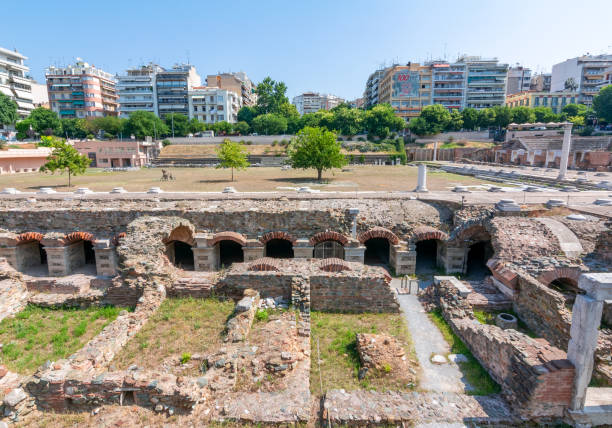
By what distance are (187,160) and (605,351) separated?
62.2m

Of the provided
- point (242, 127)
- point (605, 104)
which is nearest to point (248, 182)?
point (242, 127)

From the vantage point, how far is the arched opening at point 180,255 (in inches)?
608

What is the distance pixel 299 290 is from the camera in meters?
10.7

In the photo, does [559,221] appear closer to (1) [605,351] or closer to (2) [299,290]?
(1) [605,351]

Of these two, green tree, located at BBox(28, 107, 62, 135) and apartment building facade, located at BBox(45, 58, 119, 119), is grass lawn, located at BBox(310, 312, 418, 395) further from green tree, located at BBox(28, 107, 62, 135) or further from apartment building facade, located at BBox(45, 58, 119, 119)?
apartment building facade, located at BBox(45, 58, 119, 119)

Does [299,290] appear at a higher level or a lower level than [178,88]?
lower

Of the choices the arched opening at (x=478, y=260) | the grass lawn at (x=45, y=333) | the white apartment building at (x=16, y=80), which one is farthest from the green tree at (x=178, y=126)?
the arched opening at (x=478, y=260)

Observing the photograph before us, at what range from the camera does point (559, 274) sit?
1103 cm

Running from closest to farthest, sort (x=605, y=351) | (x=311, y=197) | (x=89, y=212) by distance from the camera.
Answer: (x=605, y=351) < (x=89, y=212) < (x=311, y=197)

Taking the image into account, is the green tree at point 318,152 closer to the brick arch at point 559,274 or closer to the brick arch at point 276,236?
the brick arch at point 276,236

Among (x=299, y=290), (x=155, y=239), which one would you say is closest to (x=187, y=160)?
(x=155, y=239)

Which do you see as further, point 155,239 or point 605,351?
point 155,239

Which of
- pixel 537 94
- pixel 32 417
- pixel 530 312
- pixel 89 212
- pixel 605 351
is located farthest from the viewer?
pixel 537 94

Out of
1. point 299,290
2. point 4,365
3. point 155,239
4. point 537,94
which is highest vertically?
point 537,94
